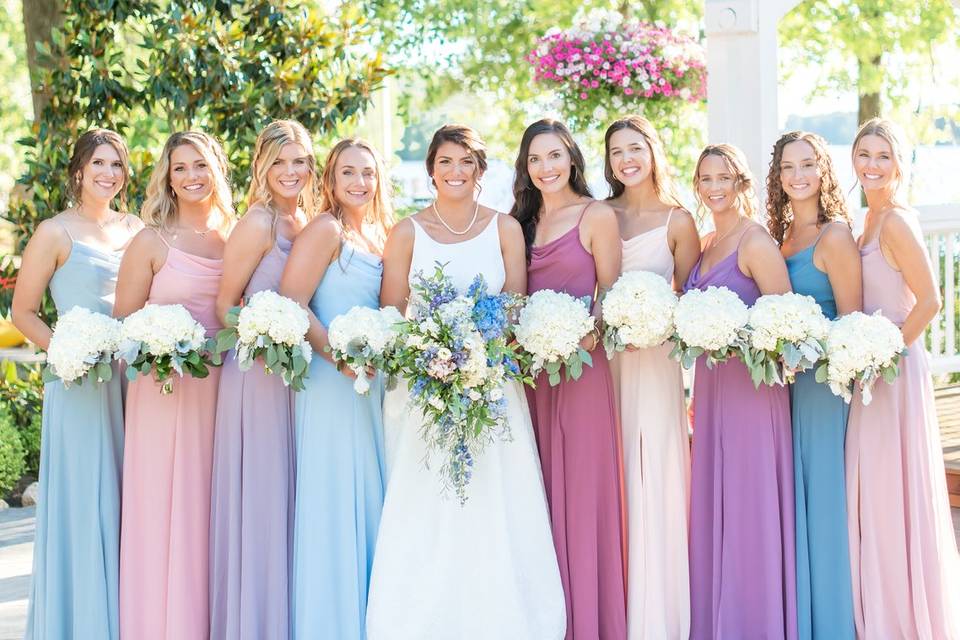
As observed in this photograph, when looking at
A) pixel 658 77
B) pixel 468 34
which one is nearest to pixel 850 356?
pixel 658 77

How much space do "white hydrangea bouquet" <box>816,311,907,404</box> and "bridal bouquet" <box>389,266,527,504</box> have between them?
4.28ft

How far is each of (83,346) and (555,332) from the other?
2.02 meters

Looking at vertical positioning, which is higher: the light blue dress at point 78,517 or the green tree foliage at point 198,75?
the green tree foliage at point 198,75

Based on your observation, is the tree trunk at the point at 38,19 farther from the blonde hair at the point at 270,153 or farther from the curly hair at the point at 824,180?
the curly hair at the point at 824,180

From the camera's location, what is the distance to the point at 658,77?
835 cm

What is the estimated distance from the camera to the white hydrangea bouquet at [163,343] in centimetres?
Result: 468

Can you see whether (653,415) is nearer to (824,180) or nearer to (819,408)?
(819,408)

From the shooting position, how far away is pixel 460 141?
5070 millimetres

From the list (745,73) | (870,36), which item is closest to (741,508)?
(745,73)

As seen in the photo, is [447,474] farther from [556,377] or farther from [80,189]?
[80,189]

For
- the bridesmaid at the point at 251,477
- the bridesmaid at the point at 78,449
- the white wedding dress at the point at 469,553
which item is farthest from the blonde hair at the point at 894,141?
the bridesmaid at the point at 78,449

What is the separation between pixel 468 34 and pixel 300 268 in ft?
36.6

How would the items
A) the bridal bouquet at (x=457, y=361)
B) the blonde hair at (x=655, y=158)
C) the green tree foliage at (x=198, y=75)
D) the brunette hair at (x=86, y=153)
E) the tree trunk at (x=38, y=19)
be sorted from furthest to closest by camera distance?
the tree trunk at (x=38, y=19)
the green tree foliage at (x=198, y=75)
the brunette hair at (x=86, y=153)
the blonde hair at (x=655, y=158)
the bridal bouquet at (x=457, y=361)

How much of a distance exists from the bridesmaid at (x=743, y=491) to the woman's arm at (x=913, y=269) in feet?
1.64
